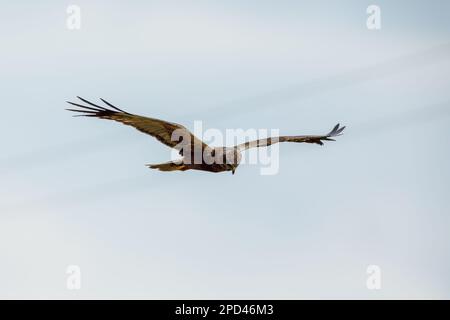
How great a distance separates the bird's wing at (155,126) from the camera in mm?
18312

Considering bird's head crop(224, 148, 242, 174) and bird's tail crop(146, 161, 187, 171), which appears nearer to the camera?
bird's head crop(224, 148, 242, 174)

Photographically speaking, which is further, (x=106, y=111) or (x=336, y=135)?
(x=336, y=135)

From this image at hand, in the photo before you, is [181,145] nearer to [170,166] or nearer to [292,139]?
[170,166]

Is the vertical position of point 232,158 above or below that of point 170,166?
above

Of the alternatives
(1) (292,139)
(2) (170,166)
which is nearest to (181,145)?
(2) (170,166)

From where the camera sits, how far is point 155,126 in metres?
18.6

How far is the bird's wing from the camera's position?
60.1 ft

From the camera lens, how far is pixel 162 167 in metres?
19.5

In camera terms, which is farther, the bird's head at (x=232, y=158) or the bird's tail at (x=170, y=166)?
the bird's tail at (x=170, y=166)
